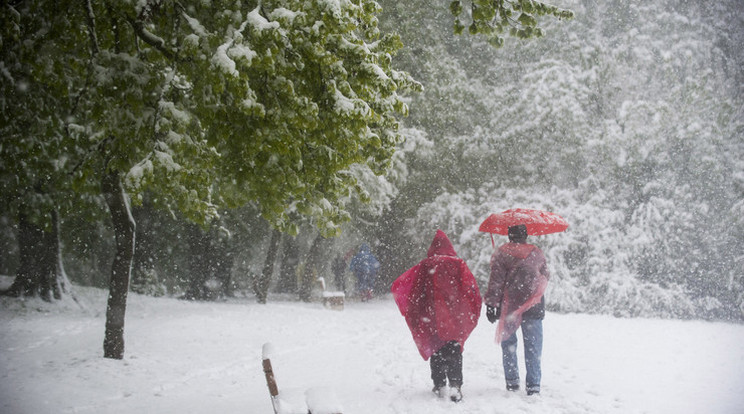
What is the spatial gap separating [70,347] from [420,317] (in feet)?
21.0

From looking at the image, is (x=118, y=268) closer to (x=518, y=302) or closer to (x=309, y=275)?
(x=518, y=302)

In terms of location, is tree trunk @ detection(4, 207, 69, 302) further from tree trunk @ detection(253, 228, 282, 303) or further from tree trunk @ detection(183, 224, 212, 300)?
tree trunk @ detection(253, 228, 282, 303)

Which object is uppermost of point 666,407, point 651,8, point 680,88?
point 651,8

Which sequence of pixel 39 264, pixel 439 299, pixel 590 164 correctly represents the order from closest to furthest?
pixel 439 299 < pixel 39 264 < pixel 590 164

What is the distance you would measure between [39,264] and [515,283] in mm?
12533

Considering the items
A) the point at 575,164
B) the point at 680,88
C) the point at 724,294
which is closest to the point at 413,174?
the point at 575,164

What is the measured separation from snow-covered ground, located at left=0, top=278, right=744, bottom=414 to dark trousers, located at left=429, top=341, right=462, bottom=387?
0.26 metres

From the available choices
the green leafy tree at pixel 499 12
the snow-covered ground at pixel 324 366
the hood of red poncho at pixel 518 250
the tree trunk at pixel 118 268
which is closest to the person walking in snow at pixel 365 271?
the snow-covered ground at pixel 324 366

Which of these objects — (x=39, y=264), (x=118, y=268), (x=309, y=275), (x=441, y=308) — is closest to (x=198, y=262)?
(x=309, y=275)

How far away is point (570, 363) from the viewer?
341 inches

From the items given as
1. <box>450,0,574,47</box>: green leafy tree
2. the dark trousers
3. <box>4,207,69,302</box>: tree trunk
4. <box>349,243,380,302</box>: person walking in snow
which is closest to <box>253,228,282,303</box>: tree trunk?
<box>349,243,380,302</box>: person walking in snow

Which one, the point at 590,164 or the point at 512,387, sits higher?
the point at 590,164

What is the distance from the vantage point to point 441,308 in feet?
21.0

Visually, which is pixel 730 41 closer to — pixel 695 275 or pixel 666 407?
pixel 695 275
